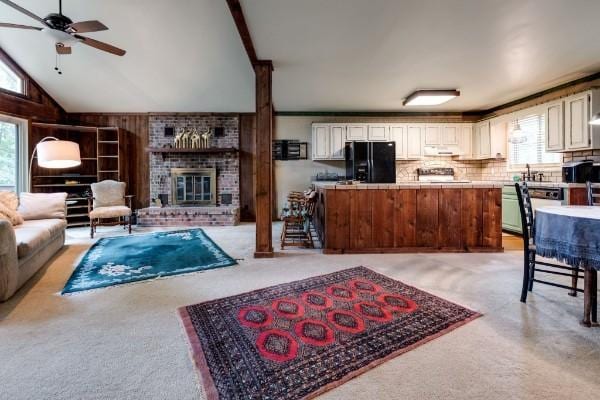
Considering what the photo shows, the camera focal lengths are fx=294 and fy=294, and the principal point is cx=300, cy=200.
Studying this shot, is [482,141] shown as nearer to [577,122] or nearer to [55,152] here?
[577,122]

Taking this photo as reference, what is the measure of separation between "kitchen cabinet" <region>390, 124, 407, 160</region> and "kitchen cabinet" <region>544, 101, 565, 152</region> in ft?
7.93

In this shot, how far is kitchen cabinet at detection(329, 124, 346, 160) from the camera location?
645 cm

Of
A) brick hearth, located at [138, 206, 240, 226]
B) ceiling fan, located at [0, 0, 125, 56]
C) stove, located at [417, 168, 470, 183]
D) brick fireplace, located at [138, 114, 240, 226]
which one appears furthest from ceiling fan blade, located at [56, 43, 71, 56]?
stove, located at [417, 168, 470, 183]

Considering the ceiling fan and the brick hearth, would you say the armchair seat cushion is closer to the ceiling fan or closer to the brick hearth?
the brick hearth

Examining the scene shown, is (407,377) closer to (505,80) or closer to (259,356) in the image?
(259,356)

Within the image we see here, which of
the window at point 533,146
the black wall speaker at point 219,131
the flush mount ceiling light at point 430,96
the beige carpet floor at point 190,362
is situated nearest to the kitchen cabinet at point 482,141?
the window at point 533,146

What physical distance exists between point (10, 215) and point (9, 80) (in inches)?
145

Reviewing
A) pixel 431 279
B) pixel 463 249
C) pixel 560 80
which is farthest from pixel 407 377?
pixel 560 80

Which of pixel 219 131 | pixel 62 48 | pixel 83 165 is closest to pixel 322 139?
pixel 219 131

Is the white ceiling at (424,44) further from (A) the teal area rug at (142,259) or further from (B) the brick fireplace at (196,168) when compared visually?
(A) the teal area rug at (142,259)

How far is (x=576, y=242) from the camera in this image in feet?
6.11

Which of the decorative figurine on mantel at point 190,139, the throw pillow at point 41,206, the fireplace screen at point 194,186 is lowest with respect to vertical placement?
the throw pillow at point 41,206

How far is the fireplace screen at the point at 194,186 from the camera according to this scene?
22.1ft

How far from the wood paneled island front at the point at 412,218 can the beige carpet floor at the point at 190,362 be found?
878 millimetres
